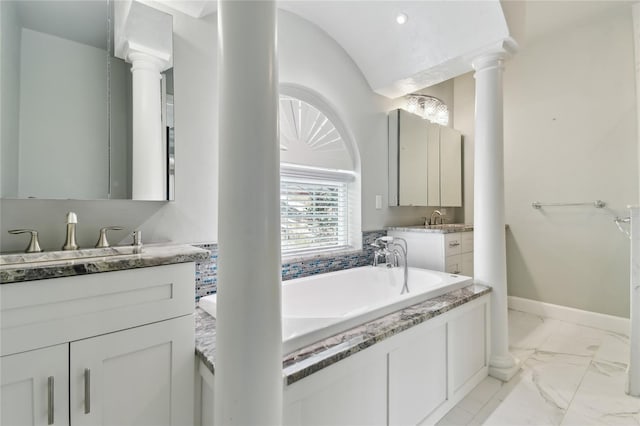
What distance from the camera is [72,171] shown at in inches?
53.5

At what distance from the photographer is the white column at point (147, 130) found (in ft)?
4.99

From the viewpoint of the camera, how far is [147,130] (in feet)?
5.11

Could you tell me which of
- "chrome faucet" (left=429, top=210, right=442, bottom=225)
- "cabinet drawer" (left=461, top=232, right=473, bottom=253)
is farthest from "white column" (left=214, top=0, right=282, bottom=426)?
"chrome faucet" (left=429, top=210, right=442, bottom=225)

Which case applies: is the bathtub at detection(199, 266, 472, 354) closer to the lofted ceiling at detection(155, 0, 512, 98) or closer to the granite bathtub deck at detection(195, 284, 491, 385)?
the granite bathtub deck at detection(195, 284, 491, 385)

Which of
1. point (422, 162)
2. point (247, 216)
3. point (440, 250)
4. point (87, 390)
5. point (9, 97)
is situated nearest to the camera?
point (247, 216)

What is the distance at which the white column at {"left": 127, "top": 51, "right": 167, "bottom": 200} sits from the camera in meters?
1.52

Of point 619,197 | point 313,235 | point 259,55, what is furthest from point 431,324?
point 619,197

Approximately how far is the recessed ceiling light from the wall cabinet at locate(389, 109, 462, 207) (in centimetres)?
86

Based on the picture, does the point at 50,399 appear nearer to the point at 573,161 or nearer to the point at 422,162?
the point at 422,162

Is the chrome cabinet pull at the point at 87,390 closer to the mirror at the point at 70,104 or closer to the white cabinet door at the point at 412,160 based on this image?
the mirror at the point at 70,104

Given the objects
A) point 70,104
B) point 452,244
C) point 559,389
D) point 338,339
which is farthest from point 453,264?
point 70,104

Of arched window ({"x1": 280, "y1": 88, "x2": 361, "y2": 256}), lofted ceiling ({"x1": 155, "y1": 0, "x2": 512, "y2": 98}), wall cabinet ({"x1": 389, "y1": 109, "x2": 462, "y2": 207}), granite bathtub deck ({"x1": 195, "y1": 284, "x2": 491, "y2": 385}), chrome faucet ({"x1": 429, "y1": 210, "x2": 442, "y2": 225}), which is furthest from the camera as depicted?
chrome faucet ({"x1": 429, "y1": 210, "x2": 442, "y2": 225})

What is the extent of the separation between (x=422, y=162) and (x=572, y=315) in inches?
83.7

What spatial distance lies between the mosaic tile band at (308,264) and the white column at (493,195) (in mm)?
931
